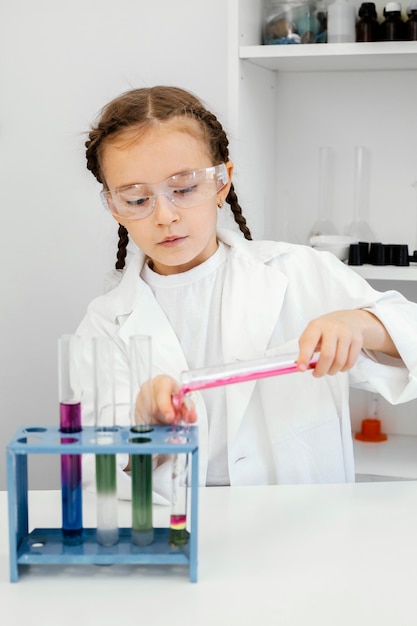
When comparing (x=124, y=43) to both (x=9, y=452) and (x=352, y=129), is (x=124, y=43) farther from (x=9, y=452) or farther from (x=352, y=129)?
(x=9, y=452)

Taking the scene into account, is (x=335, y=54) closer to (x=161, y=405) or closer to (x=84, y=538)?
(x=161, y=405)

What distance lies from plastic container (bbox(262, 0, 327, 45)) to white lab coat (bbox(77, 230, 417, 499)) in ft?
1.96

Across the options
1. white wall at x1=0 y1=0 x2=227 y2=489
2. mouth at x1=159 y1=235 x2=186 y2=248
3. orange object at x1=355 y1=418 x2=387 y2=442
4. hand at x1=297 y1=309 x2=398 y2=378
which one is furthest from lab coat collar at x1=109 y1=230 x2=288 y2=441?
white wall at x1=0 y1=0 x2=227 y2=489

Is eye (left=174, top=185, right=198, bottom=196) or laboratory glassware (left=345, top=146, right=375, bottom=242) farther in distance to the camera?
laboratory glassware (left=345, top=146, right=375, bottom=242)

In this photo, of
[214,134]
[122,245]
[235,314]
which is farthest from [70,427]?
[122,245]

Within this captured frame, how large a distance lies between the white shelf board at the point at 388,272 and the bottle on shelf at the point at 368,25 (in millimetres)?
484

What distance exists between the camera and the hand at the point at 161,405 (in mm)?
979

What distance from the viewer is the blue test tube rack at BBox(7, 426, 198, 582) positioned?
3.04 feet

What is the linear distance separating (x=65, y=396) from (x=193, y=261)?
28.4 inches

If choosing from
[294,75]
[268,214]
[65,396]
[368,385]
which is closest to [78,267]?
[268,214]

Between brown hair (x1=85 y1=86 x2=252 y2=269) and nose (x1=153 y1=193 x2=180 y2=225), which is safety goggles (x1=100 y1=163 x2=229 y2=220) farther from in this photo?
brown hair (x1=85 y1=86 x2=252 y2=269)

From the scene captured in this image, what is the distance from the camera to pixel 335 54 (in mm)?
1873

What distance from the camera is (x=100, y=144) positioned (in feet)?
5.11

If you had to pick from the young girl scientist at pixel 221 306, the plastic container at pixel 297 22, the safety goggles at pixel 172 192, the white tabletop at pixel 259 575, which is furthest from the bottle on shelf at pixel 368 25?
the white tabletop at pixel 259 575
